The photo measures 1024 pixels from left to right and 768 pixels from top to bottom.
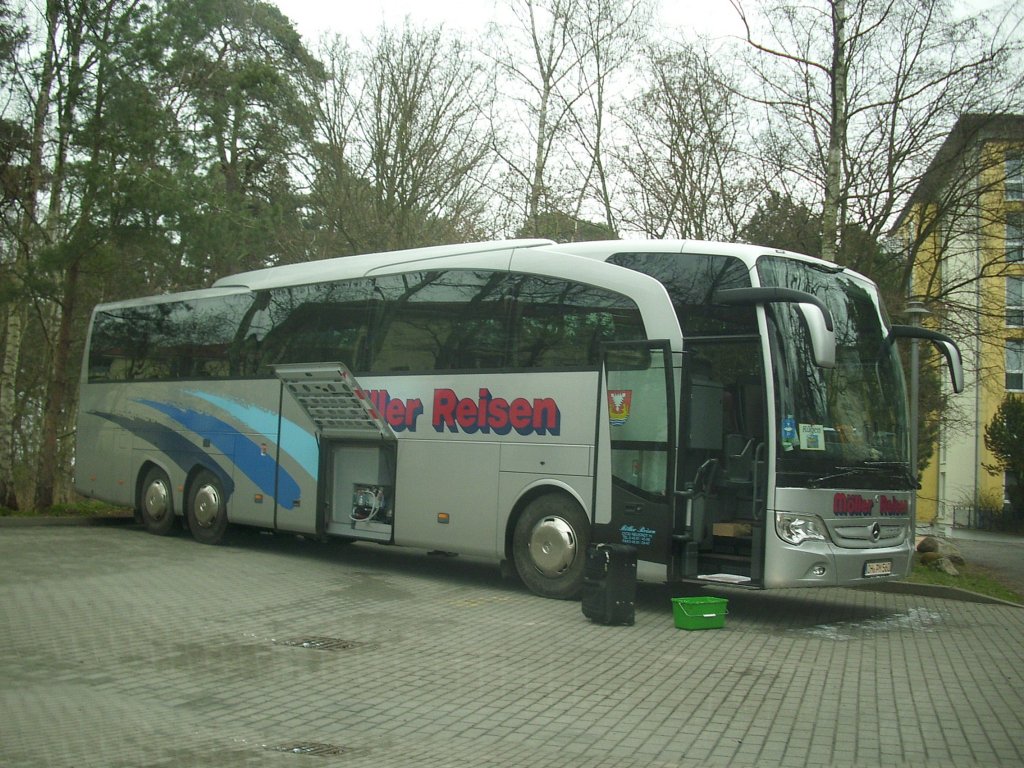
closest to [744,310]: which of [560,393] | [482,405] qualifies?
[560,393]

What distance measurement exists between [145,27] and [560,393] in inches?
480

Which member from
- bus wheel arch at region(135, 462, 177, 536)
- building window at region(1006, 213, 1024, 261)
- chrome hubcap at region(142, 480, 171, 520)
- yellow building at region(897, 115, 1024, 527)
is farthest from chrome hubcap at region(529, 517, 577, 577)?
building window at region(1006, 213, 1024, 261)

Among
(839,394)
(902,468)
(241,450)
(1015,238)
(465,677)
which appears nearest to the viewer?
(465,677)

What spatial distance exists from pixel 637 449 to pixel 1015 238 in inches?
454

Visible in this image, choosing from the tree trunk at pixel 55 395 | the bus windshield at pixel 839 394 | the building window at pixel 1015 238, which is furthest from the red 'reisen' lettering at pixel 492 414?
the building window at pixel 1015 238

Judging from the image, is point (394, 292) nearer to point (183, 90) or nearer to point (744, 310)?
point (744, 310)

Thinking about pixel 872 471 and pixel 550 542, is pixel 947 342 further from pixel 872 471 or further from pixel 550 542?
pixel 550 542

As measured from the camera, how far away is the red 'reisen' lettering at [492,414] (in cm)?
1210

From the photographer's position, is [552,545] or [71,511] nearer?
[552,545]

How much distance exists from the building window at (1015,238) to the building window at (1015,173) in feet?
1.37

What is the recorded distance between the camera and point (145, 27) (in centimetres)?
1939

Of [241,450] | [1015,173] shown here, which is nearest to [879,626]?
[241,450]

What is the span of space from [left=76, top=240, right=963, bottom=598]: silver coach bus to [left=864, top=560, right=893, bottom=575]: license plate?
21 millimetres

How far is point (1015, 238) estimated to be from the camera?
63.1ft
